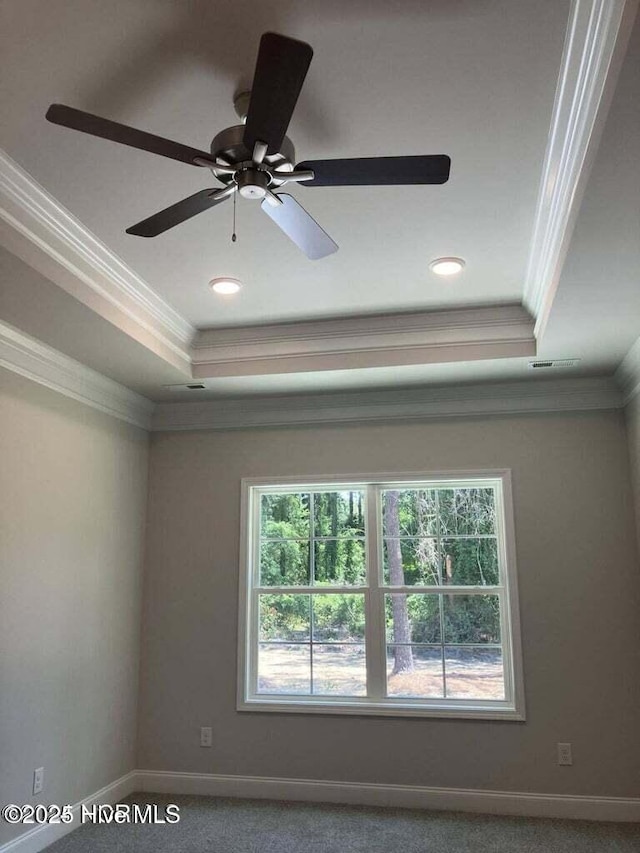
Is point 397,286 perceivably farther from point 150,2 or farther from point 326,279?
point 150,2

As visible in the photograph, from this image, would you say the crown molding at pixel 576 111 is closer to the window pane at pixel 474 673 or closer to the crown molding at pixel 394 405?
the crown molding at pixel 394 405

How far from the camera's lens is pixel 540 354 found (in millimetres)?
3705

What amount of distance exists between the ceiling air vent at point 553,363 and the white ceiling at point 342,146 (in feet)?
0.62

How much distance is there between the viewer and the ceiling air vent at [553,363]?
Answer: 380 cm

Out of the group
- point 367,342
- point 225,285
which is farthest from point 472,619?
point 225,285

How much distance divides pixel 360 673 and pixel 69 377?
2.59 meters

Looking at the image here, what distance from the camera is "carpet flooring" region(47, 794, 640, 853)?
3375 mm

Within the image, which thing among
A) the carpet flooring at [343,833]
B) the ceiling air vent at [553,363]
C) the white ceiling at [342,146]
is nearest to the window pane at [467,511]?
the ceiling air vent at [553,363]

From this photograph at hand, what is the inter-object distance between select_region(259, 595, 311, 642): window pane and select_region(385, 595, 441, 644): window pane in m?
0.56

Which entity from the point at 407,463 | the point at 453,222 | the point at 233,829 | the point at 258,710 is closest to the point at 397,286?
the point at 453,222

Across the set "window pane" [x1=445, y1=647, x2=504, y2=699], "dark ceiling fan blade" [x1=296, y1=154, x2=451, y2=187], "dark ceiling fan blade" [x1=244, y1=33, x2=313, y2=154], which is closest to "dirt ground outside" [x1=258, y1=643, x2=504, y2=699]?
"window pane" [x1=445, y1=647, x2=504, y2=699]

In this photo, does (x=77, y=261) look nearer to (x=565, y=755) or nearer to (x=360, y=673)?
(x=360, y=673)

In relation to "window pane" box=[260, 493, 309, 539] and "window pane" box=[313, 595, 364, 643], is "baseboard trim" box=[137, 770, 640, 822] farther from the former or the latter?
"window pane" box=[260, 493, 309, 539]

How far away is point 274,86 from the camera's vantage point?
1.56 meters
